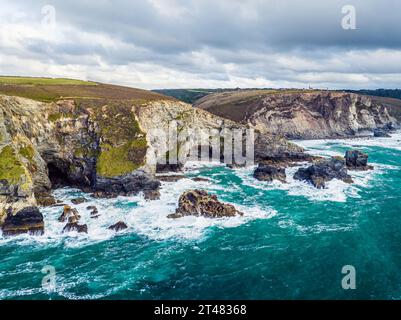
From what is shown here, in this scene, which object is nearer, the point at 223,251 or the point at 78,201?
the point at 223,251

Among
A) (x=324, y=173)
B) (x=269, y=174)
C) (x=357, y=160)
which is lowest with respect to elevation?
(x=269, y=174)

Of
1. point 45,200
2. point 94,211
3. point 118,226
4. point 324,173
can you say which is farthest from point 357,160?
point 45,200

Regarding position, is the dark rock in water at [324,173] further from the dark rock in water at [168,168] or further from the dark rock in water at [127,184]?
the dark rock in water at [127,184]

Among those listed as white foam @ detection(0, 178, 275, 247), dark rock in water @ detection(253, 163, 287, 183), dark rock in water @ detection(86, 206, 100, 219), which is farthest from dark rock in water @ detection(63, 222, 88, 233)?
dark rock in water @ detection(253, 163, 287, 183)

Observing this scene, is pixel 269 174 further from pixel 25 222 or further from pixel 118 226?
pixel 25 222

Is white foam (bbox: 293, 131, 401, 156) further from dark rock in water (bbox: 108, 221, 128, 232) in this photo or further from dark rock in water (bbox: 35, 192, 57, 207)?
dark rock in water (bbox: 35, 192, 57, 207)

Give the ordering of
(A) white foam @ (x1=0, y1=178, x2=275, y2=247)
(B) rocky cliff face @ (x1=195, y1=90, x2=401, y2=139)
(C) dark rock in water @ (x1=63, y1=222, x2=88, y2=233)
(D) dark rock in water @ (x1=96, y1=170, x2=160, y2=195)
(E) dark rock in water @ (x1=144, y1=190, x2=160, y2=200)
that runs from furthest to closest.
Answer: (B) rocky cliff face @ (x1=195, y1=90, x2=401, y2=139)
(D) dark rock in water @ (x1=96, y1=170, x2=160, y2=195)
(E) dark rock in water @ (x1=144, y1=190, x2=160, y2=200)
(C) dark rock in water @ (x1=63, y1=222, x2=88, y2=233)
(A) white foam @ (x1=0, y1=178, x2=275, y2=247)

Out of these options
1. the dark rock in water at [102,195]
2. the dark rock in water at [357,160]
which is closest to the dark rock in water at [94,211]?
the dark rock in water at [102,195]
